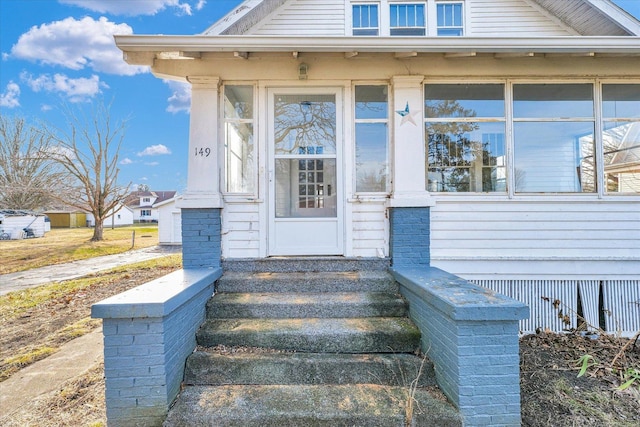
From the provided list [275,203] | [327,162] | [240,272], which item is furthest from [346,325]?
[327,162]

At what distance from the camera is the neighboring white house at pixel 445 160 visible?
3.71 metres

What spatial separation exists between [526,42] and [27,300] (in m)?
8.95

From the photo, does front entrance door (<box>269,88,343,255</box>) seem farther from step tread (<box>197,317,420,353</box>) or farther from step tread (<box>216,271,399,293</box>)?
step tread (<box>197,317,420,353</box>)

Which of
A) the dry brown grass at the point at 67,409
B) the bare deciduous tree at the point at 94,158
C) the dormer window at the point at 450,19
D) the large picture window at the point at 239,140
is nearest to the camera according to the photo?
the dry brown grass at the point at 67,409

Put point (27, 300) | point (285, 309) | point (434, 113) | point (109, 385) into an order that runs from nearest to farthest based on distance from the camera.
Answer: point (109, 385) → point (285, 309) → point (434, 113) → point (27, 300)

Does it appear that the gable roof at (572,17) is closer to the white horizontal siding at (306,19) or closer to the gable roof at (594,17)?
the gable roof at (594,17)

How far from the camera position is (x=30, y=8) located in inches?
483

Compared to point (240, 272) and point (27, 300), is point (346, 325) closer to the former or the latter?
point (240, 272)

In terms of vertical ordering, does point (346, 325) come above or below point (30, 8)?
below

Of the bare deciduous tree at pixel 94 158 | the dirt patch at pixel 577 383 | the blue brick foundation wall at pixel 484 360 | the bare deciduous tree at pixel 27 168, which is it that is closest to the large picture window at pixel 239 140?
the blue brick foundation wall at pixel 484 360

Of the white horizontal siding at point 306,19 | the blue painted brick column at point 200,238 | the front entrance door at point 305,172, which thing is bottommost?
the blue painted brick column at point 200,238

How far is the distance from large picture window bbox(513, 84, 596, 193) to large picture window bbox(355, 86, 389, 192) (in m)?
1.67

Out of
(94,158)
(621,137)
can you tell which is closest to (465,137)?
(621,137)

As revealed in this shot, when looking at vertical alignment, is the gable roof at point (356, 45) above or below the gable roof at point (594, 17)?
below
